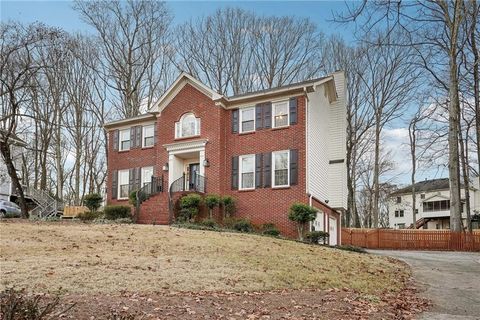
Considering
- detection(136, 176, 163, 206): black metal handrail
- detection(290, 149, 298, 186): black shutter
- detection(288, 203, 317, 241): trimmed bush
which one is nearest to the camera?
detection(288, 203, 317, 241): trimmed bush

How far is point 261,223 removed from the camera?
66.5ft

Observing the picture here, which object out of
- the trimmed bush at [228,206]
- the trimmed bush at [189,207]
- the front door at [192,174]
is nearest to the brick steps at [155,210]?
the trimmed bush at [189,207]

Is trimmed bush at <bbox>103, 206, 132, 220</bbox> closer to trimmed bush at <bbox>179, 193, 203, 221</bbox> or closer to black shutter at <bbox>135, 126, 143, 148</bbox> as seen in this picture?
trimmed bush at <bbox>179, 193, 203, 221</bbox>

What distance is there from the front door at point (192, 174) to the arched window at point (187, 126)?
165cm

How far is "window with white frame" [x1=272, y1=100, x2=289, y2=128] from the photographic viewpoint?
20750 mm

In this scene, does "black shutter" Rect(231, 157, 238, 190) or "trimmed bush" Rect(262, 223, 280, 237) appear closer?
"trimmed bush" Rect(262, 223, 280, 237)

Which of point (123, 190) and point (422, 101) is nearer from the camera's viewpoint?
point (123, 190)

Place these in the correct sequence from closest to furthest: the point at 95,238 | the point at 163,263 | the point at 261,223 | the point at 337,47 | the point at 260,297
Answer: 1. the point at 260,297
2. the point at 163,263
3. the point at 95,238
4. the point at 261,223
5. the point at 337,47

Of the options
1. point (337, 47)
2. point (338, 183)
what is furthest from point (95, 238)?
point (337, 47)

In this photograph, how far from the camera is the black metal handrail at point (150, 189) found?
A: 21609 mm

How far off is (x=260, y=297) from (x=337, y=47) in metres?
28.7

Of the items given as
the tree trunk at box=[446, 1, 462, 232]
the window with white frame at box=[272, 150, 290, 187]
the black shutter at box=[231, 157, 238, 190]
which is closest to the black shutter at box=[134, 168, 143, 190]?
the black shutter at box=[231, 157, 238, 190]

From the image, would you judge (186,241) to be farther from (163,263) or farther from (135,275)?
(135,275)

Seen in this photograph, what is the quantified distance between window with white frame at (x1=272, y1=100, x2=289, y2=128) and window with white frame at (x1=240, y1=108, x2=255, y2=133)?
116 cm
